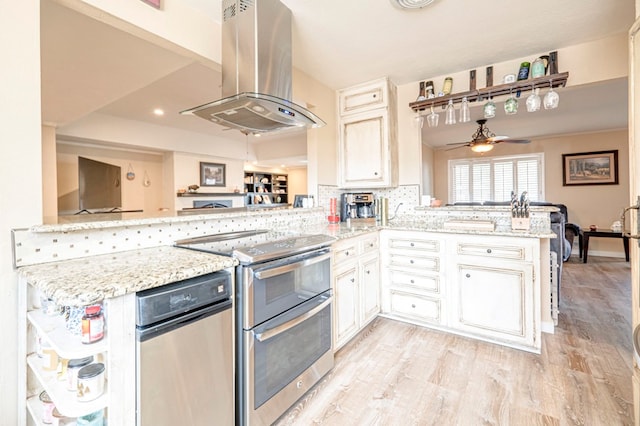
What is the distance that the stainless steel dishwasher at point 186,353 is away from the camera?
0.95 m

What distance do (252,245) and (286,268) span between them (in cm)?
23

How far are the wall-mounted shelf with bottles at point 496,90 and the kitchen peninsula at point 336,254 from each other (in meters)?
1.07

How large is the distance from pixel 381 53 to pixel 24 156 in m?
2.48

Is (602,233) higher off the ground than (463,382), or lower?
higher

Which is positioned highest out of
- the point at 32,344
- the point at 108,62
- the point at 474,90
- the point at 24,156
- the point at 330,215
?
the point at 108,62

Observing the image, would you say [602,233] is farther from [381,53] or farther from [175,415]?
[175,415]

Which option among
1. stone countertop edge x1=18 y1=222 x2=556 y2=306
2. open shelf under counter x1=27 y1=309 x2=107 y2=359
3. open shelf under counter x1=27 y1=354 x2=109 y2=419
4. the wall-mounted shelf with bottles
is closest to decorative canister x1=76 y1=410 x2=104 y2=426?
open shelf under counter x1=27 y1=354 x2=109 y2=419

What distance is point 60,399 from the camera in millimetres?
921

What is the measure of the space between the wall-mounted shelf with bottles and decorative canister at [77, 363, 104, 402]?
10.3 feet

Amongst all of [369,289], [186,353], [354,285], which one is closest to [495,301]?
[369,289]

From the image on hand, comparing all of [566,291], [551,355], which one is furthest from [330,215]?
[566,291]

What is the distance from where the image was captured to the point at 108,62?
8.07 feet

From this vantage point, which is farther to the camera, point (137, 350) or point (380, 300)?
point (380, 300)

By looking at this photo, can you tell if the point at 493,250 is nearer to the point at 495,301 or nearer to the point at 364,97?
the point at 495,301
